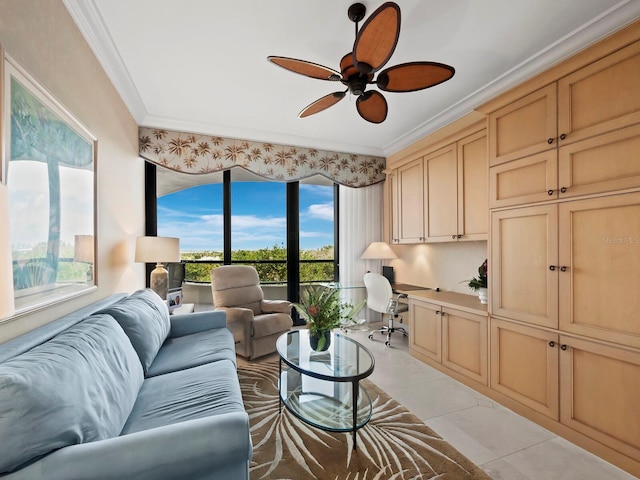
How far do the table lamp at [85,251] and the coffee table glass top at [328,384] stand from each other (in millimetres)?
1425

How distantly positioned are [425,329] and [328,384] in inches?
53.2

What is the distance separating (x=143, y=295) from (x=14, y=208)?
1.28m

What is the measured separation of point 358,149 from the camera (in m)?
4.38

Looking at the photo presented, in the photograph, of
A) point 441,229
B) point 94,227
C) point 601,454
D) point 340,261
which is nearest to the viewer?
point 601,454

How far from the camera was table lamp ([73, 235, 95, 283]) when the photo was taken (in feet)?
5.96

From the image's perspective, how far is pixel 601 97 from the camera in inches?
72.4

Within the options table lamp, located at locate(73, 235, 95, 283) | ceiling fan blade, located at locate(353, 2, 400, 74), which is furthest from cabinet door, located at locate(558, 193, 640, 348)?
table lamp, located at locate(73, 235, 95, 283)

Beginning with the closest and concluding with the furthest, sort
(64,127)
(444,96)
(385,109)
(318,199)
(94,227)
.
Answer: (64,127), (94,227), (385,109), (444,96), (318,199)

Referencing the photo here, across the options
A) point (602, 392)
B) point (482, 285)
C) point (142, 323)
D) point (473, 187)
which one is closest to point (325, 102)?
point (473, 187)

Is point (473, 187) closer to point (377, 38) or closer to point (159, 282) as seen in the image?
point (377, 38)

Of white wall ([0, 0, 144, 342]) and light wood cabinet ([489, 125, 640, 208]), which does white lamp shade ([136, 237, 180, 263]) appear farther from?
light wood cabinet ([489, 125, 640, 208])

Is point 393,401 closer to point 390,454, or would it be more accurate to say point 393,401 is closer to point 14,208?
point 390,454

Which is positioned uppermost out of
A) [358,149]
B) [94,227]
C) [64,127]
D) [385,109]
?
[358,149]

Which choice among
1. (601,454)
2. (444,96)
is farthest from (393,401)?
(444,96)
